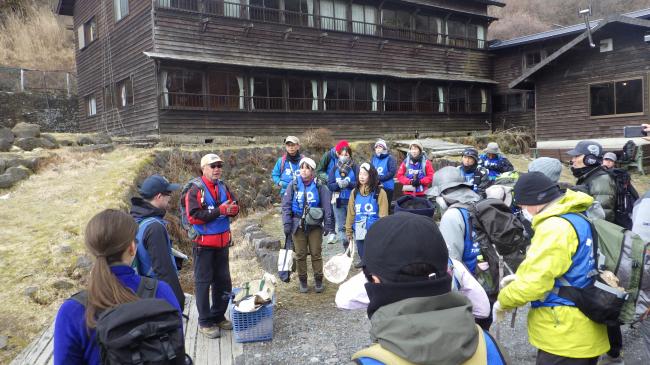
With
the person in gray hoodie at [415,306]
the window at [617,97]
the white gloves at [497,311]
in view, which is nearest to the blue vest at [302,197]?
the white gloves at [497,311]

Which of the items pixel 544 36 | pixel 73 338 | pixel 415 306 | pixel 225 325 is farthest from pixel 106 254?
pixel 544 36

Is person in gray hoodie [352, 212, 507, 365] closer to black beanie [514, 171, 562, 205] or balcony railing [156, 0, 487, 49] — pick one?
black beanie [514, 171, 562, 205]

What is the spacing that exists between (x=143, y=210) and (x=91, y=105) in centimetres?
2008

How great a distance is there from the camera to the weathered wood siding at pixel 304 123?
49.4 feet

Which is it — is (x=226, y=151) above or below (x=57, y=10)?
below

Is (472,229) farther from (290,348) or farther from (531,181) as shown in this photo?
(290,348)

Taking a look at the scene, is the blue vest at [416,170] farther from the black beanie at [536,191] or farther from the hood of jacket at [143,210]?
the hood of jacket at [143,210]

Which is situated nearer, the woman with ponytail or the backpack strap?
the woman with ponytail

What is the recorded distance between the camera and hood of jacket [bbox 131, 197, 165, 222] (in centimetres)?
349

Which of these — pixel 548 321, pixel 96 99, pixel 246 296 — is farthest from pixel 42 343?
pixel 96 99

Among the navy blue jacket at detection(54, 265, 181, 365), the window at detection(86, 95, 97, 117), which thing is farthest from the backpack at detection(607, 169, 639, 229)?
the window at detection(86, 95, 97, 117)

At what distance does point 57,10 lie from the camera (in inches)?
870

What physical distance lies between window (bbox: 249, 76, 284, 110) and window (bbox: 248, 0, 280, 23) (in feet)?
7.51

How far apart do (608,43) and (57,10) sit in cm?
2537
